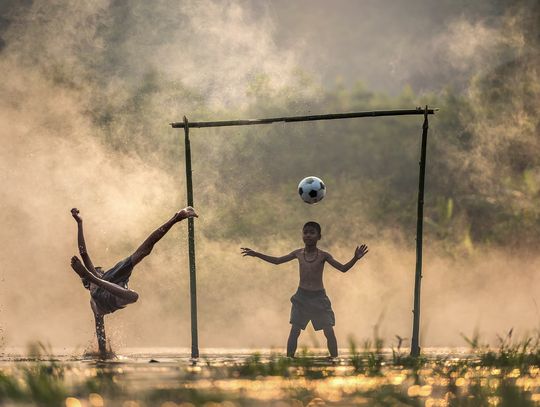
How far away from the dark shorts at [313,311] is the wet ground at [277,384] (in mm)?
3751

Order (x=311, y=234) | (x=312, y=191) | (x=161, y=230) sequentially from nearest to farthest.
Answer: (x=161, y=230), (x=311, y=234), (x=312, y=191)

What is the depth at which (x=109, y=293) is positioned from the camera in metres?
11.2

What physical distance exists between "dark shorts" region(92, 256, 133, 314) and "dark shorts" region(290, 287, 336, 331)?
2276 millimetres

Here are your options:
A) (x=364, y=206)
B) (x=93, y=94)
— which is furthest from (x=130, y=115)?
(x=364, y=206)

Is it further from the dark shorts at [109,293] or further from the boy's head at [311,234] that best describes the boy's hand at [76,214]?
the boy's head at [311,234]

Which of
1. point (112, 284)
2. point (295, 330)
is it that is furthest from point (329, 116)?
point (112, 284)

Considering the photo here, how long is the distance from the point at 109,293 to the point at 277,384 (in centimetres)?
455

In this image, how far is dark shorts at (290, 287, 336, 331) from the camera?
1213cm

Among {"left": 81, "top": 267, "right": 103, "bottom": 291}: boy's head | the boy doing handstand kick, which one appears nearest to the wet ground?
the boy doing handstand kick

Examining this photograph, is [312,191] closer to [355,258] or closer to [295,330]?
[355,258]

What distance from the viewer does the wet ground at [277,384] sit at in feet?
21.0

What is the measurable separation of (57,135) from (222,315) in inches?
267

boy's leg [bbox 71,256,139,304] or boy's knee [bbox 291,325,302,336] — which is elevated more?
boy's leg [bbox 71,256,139,304]

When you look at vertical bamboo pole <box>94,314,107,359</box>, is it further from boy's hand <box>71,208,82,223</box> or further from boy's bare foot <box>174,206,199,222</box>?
boy's bare foot <box>174,206,199,222</box>
